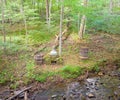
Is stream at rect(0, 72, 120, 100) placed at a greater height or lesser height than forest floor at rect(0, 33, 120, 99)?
lesser

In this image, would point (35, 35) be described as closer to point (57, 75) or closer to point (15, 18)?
point (15, 18)

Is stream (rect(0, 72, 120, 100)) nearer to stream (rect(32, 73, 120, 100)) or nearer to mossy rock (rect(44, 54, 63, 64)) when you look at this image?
stream (rect(32, 73, 120, 100))

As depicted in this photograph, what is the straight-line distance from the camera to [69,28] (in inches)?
848

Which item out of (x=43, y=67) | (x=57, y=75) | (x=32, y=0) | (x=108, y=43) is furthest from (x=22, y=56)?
(x=32, y=0)

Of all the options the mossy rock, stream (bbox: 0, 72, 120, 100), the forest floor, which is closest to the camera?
stream (bbox: 0, 72, 120, 100)

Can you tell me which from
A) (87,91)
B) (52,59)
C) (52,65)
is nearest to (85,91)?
(87,91)

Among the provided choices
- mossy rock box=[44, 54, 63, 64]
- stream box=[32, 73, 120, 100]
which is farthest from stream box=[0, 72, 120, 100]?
mossy rock box=[44, 54, 63, 64]

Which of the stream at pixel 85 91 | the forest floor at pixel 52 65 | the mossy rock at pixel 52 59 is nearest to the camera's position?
the stream at pixel 85 91

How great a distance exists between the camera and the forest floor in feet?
41.8

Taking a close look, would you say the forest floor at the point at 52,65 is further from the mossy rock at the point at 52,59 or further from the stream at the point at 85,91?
the stream at the point at 85,91

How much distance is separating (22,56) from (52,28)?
6214 mm

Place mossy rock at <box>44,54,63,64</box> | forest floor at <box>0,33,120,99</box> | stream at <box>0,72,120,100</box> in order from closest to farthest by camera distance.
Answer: stream at <box>0,72,120,100</box>, forest floor at <box>0,33,120,99</box>, mossy rock at <box>44,54,63,64</box>

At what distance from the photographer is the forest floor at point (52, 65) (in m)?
12.7

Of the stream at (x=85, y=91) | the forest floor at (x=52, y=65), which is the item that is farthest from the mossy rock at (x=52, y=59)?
the stream at (x=85, y=91)
